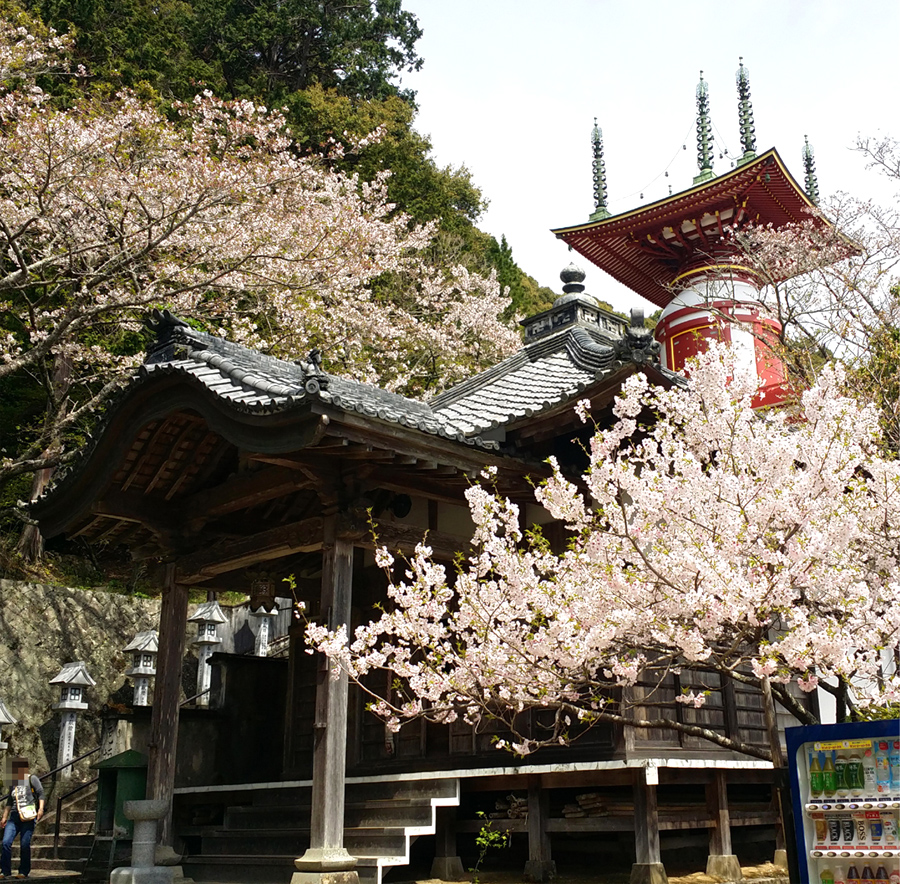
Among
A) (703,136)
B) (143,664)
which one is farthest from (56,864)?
(703,136)

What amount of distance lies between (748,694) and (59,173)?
12.4 metres

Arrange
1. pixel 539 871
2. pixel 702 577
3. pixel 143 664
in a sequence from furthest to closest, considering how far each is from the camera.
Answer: pixel 143 664, pixel 539 871, pixel 702 577

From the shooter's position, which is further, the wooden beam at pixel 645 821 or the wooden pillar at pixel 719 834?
the wooden pillar at pixel 719 834

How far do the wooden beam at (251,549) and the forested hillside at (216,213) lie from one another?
2113 mm

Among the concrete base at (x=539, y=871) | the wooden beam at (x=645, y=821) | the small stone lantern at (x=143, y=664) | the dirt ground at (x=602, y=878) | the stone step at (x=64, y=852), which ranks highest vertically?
the small stone lantern at (x=143, y=664)

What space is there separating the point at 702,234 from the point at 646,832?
15499 millimetres

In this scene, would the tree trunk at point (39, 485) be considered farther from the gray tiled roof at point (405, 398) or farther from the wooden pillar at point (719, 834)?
the wooden pillar at point (719, 834)

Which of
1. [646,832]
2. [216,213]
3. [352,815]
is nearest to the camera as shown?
[646,832]

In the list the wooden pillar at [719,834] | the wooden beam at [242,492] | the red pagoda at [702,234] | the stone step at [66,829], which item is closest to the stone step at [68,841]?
the stone step at [66,829]

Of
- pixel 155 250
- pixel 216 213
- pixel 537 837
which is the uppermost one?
pixel 216 213

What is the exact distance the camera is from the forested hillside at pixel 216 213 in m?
14.9

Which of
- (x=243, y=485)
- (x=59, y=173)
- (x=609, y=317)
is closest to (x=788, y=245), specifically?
(x=609, y=317)

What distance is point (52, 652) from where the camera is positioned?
56.1 feet

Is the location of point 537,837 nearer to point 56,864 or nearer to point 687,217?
point 56,864
